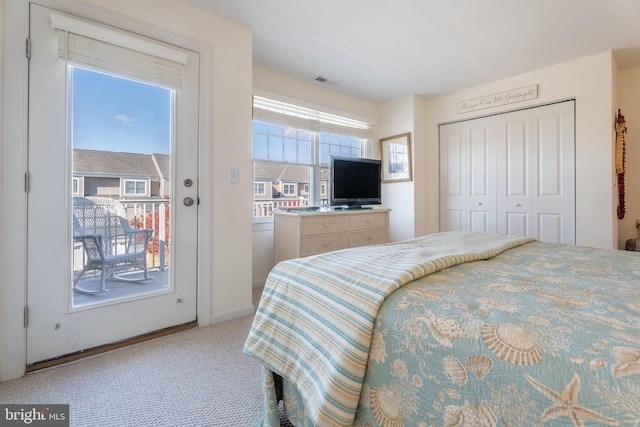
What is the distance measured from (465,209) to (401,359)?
3546 mm

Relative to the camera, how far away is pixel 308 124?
351cm

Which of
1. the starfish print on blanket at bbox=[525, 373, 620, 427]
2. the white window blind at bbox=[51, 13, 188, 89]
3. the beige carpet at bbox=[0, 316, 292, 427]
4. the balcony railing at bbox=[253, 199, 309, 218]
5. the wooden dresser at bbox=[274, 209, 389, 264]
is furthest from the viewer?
the balcony railing at bbox=[253, 199, 309, 218]

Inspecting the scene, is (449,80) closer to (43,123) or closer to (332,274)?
(332,274)

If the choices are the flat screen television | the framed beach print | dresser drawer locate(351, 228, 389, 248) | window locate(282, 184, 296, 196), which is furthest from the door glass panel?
the framed beach print

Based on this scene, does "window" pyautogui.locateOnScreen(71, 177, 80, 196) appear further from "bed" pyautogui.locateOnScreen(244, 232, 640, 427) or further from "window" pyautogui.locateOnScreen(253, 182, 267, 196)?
"window" pyautogui.locateOnScreen(253, 182, 267, 196)

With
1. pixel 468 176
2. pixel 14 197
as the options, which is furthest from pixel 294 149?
pixel 14 197

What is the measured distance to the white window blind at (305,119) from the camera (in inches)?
124

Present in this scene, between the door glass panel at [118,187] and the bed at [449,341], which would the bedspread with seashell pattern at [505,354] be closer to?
the bed at [449,341]

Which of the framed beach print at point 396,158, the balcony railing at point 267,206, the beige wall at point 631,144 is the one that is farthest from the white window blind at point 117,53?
the beige wall at point 631,144

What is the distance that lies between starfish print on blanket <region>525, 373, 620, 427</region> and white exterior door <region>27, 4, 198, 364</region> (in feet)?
7.02

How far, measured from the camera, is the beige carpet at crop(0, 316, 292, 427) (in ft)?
4.15

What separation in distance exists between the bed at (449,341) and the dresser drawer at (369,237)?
1.94 meters

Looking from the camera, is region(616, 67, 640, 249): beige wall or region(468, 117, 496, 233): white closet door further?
region(468, 117, 496, 233): white closet door

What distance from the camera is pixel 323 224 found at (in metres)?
2.93
